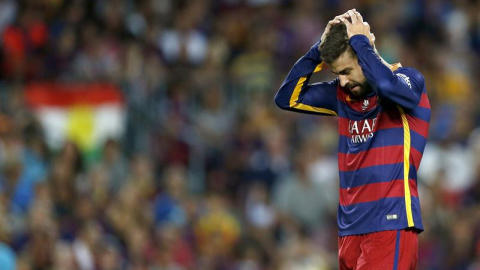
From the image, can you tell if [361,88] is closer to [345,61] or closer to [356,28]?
[345,61]

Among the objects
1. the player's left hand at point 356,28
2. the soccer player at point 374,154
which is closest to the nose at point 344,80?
the soccer player at point 374,154

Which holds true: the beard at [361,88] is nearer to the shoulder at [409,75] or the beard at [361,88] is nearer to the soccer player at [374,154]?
the soccer player at [374,154]

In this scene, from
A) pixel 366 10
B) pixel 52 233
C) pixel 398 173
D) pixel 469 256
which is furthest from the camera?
pixel 366 10

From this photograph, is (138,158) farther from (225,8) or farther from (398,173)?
(398,173)

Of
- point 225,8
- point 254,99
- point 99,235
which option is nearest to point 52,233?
point 99,235

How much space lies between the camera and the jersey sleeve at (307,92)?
239 inches

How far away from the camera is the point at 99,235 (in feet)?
33.5

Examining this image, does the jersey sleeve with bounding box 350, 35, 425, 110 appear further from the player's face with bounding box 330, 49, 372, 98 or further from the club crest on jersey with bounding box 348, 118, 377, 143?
the club crest on jersey with bounding box 348, 118, 377, 143

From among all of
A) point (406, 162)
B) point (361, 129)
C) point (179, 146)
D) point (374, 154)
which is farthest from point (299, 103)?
point (179, 146)

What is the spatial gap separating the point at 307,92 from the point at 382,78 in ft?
2.64

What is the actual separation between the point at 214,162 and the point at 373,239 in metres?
6.81

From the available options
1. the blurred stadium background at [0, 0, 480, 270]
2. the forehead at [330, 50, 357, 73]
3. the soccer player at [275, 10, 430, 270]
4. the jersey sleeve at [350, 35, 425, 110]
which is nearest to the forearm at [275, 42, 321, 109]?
the soccer player at [275, 10, 430, 270]

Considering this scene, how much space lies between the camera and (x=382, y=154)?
5688 mm

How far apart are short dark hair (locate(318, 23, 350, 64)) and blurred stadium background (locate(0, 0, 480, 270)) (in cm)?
449
